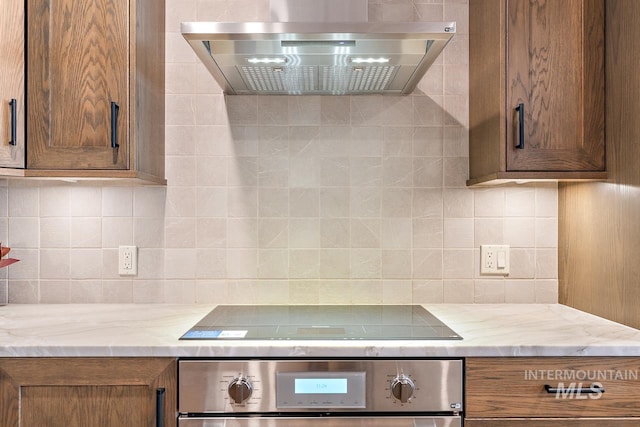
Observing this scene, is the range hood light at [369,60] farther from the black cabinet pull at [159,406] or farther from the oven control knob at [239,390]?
the black cabinet pull at [159,406]

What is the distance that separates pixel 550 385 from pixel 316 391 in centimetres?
64

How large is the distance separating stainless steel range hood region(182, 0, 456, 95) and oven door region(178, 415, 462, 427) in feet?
3.47

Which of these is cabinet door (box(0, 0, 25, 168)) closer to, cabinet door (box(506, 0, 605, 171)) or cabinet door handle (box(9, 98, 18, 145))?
cabinet door handle (box(9, 98, 18, 145))

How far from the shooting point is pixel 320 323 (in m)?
1.65

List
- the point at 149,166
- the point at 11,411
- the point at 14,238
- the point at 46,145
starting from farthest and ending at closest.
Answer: the point at 14,238 < the point at 149,166 < the point at 46,145 < the point at 11,411

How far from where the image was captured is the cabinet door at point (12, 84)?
161cm

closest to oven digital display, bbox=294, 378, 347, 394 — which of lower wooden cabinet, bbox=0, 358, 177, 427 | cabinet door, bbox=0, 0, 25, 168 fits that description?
lower wooden cabinet, bbox=0, 358, 177, 427

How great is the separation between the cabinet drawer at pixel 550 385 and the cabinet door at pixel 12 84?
5.07 ft

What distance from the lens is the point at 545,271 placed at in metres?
2.01

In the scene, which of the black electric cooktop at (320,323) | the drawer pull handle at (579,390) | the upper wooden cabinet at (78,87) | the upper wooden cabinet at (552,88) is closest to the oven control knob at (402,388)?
the black electric cooktop at (320,323)

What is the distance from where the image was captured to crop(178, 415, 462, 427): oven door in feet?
4.52

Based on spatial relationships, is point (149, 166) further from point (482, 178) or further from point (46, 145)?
point (482, 178)

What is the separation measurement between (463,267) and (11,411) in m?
1.59

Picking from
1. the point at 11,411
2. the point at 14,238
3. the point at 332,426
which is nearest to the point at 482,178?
the point at 332,426
